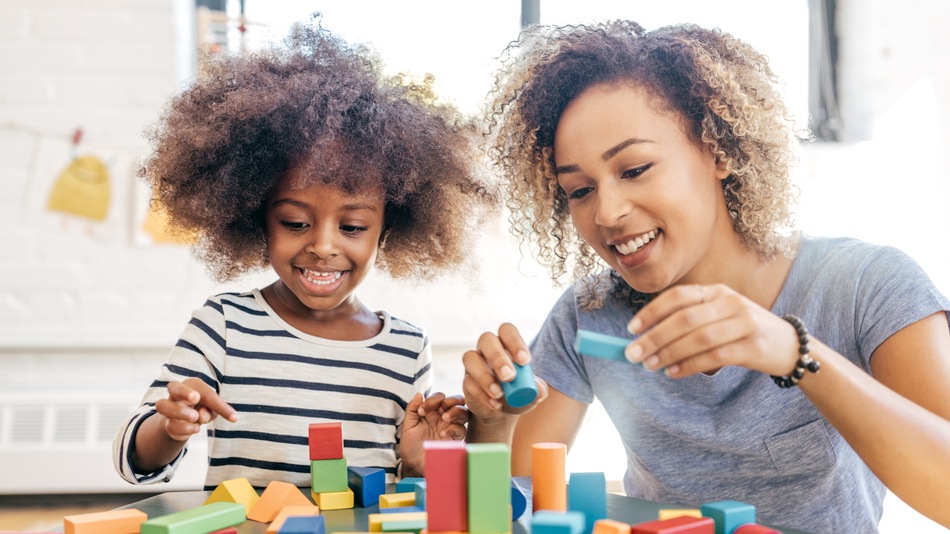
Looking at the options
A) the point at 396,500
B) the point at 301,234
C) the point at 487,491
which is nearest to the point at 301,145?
the point at 301,234

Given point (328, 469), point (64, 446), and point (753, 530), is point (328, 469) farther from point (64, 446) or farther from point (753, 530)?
point (64, 446)

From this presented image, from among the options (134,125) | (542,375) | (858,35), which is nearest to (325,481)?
(542,375)

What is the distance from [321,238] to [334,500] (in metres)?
0.33

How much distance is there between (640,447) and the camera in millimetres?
1067

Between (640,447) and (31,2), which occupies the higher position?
(31,2)

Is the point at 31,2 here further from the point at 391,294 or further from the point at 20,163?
the point at 391,294

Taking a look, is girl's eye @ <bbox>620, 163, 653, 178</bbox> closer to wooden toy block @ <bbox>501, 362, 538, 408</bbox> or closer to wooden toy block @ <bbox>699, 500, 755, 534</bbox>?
wooden toy block @ <bbox>501, 362, 538, 408</bbox>

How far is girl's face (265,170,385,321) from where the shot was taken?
104 cm

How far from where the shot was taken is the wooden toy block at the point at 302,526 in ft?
2.05

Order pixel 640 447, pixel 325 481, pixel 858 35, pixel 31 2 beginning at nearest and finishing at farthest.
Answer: pixel 325 481
pixel 640 447
pixel 31 2
pixel 858 35

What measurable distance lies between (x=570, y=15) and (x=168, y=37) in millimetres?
1089

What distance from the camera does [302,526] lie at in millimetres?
636

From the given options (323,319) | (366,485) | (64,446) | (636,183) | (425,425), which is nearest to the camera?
(366,485)

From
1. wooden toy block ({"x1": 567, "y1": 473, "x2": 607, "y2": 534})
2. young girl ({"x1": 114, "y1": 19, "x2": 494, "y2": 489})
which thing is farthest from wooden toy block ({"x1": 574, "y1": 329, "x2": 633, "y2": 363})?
young girl ({"x1": 114, "y1": 19, "x2": 494, "y2": 489})
